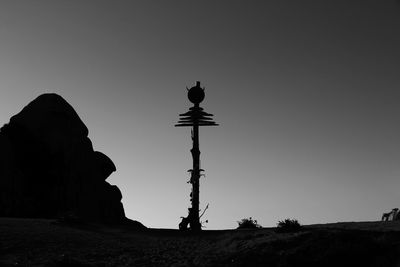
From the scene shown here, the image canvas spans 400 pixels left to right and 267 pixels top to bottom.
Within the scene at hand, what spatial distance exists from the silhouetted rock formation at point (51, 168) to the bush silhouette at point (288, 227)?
2309cm

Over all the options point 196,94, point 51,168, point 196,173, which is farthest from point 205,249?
point 51,168

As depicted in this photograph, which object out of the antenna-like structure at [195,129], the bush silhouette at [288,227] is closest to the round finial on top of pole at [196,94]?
the antenna-like structure at [195,129]

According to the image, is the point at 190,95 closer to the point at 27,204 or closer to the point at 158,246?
the point at 158,246

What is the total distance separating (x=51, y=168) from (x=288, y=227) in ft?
96.3

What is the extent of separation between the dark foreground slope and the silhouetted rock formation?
21.2 metres

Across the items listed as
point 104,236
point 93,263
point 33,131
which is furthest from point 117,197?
point 93,263

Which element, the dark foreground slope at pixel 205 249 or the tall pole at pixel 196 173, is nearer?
the dark foreground slope at pixel 205 249

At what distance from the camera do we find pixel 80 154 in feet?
169

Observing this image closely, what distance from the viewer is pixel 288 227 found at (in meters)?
24.0

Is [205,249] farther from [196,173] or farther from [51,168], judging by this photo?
[51,168]

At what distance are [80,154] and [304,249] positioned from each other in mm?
34814

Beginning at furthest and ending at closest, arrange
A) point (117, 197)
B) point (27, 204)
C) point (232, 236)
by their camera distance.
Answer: point (117, 197) → point (27, 204) → point (232, 236)

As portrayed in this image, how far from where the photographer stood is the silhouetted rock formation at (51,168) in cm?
4534

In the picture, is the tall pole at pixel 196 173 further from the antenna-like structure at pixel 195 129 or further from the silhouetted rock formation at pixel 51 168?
the silhouetted rock formation at pixel 51 168
